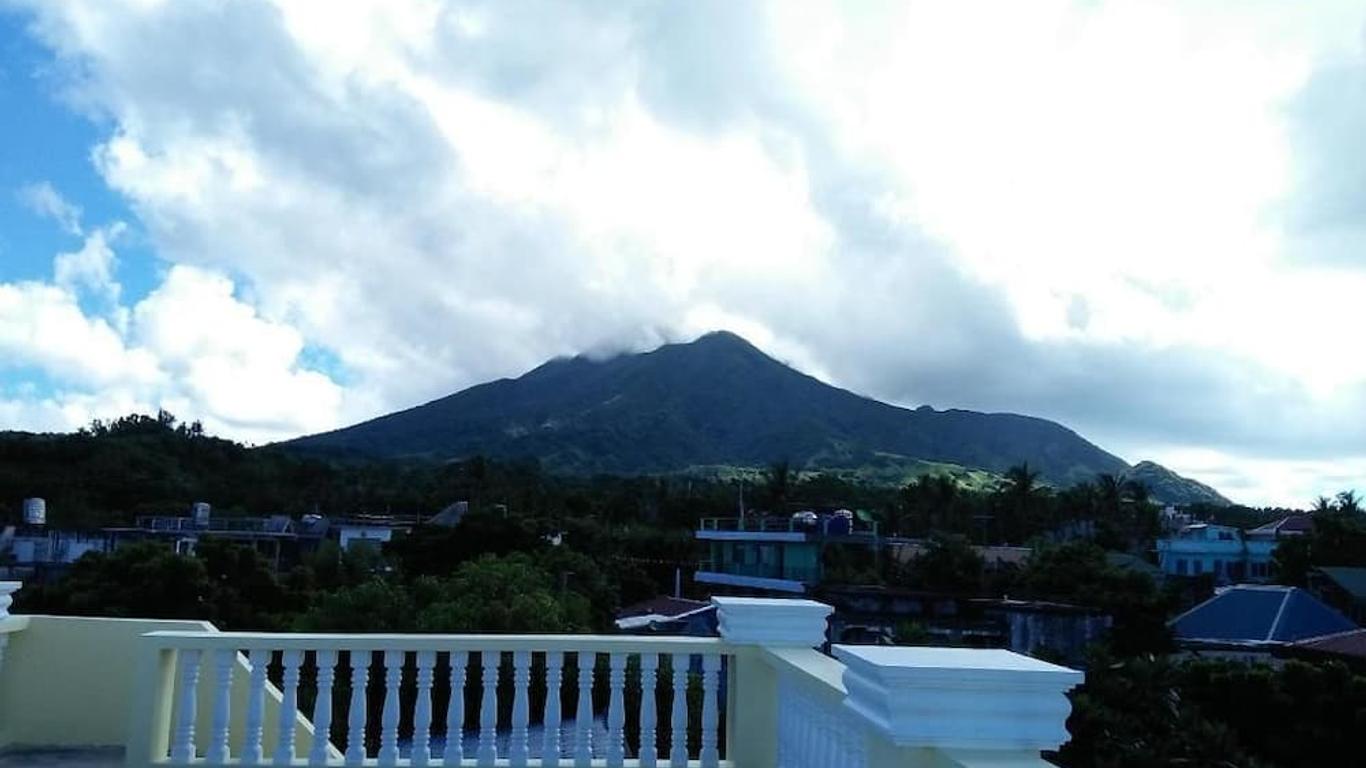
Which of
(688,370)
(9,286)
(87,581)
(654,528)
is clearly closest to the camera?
(9,286)

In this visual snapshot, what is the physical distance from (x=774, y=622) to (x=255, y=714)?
6.06 feet

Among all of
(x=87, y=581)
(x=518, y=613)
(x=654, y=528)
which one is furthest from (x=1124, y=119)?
(x=654, y=528)

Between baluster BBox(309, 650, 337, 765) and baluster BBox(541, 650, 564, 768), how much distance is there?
76cm

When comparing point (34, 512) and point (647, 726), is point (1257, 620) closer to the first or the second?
point (647, 726)

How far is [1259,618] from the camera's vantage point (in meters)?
29.0

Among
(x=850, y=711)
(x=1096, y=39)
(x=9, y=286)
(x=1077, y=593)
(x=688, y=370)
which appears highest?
(x=688, y=370)

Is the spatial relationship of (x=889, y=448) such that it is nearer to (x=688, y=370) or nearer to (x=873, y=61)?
(x=688, y=370)

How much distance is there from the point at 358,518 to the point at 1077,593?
28.5 metres

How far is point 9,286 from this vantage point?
11055 millimetres

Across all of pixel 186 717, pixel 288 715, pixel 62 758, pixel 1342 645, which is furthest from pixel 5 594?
pixel 1342 645

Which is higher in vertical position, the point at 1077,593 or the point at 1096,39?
the point at 1096,39

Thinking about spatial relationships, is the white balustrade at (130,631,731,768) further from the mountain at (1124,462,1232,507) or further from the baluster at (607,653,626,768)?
the mountain at (1124,462,1232,507)

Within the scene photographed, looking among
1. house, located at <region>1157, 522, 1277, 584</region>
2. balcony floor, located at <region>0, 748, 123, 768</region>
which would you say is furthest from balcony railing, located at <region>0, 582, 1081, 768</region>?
house, located at <region>1157, 522, 1277, 584</region>

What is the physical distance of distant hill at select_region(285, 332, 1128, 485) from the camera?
9688 cm
